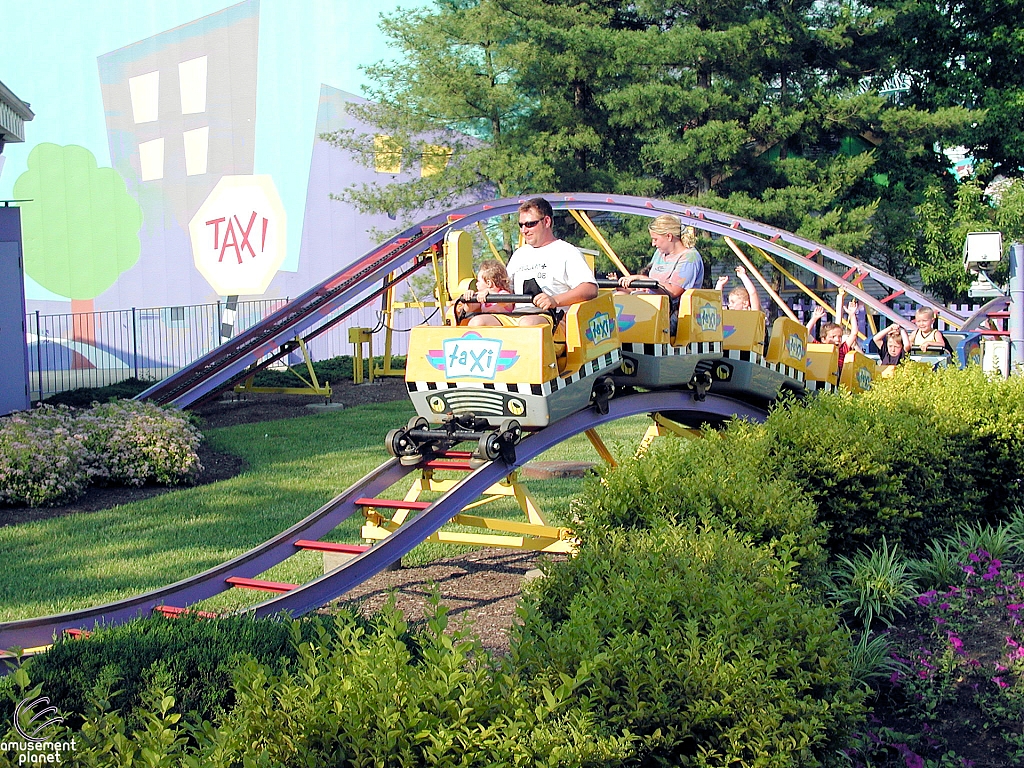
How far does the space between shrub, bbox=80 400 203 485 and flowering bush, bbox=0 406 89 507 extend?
7.7 inches

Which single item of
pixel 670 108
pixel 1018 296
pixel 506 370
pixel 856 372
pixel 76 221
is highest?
pixel 670 108

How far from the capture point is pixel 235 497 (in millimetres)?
8656

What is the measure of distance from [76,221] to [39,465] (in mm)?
19435

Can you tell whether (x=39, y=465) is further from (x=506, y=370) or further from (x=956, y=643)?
(x=956, y=643)

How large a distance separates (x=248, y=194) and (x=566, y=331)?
20.6 meters

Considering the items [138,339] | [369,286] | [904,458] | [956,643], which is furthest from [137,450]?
[138,339]

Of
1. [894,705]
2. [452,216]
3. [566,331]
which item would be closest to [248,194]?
[452,216]

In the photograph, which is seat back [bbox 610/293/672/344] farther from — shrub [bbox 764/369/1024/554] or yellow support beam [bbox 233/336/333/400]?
yellow support beam [bbox 233/336/333/400]

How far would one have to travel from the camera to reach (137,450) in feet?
30.2

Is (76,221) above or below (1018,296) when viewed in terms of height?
above

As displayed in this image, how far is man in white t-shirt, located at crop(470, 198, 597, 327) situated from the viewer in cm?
629

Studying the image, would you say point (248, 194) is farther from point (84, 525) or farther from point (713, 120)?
point (84, 525)

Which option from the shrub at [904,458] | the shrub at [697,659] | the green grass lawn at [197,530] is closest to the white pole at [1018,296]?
the shrub at [904,458]

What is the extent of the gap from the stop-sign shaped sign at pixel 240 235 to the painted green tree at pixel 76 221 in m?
1.92
